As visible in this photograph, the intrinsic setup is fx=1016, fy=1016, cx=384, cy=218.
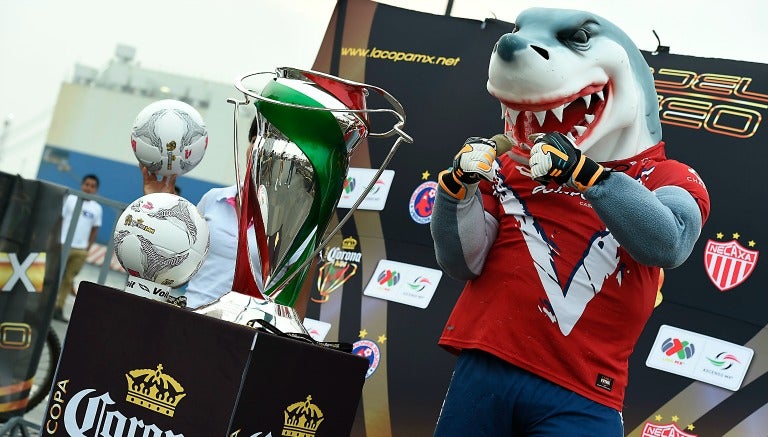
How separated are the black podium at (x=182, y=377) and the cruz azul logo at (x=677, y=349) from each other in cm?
170

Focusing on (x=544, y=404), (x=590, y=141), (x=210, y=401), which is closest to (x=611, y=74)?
(x=590, y=141)

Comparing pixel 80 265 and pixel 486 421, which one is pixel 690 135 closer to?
pixel 486 421

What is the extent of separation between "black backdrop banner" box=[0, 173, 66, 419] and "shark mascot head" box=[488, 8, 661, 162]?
254 cm

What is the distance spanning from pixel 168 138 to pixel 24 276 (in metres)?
1.79

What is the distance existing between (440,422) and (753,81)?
183cm

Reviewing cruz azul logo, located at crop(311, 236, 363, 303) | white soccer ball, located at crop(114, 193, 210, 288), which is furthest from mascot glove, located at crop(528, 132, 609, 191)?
cruz azul logo, located at crop(311, 236, 363, 303)

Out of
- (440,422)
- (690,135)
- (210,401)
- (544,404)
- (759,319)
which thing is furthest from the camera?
(690,135)

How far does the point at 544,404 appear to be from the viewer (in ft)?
6.24

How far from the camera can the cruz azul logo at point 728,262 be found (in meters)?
3.12

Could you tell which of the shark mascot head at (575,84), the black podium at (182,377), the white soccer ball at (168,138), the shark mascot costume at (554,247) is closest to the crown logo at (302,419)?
the black podium at (182,377)

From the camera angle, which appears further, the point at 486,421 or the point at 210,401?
the point at 486,421

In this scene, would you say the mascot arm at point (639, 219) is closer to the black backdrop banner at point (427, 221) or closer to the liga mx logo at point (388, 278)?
the black backdrop banner at point (427, 221)

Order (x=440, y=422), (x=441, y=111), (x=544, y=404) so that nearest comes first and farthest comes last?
(x=544, y=404), (x=440, y=422), (x=441, y=111)

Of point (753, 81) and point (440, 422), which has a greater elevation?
point (753, 81)
